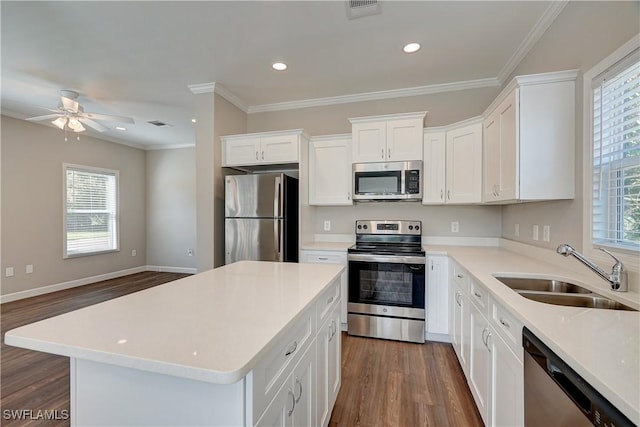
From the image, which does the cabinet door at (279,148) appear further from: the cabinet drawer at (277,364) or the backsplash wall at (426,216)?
the cabinet drawer at (277,364)

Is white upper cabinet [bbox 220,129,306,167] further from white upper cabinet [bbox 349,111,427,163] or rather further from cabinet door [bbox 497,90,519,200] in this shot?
cabinet door [bbox 497,90,519,200]

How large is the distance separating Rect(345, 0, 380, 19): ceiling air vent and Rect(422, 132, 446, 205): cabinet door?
1421 millimetres

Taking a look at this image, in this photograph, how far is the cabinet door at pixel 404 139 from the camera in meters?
3.08

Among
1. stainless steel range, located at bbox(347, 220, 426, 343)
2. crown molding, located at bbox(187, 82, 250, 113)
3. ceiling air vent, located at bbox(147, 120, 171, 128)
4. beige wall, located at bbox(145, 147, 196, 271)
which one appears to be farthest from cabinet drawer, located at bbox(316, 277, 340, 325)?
beige wall, located at bbox(145, 147, 196, 271)

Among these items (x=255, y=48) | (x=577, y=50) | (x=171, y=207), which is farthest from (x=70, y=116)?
(x=577, y=50)

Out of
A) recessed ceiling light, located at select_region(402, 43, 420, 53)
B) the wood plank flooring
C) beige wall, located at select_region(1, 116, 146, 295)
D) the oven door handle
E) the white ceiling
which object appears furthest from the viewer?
beige wall, located at select_region(1, 116, 146, 295)

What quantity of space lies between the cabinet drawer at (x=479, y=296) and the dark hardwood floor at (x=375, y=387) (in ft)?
2.45

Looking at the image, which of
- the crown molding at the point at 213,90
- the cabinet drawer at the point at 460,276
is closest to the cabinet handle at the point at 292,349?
the cabinet drawer at the point at 460,276

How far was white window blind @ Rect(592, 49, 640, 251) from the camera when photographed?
54.2 inches

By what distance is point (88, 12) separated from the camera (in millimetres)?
2129

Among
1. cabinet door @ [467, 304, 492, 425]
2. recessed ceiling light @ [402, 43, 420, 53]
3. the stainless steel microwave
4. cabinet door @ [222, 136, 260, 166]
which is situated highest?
recessed ceiling light @ [402, 43, 420, 53]

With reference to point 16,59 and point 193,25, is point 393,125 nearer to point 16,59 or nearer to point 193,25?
point 193,25

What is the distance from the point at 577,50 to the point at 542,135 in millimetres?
562

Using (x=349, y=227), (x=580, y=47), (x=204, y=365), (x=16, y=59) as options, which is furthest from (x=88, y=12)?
(x=580, y=47)
